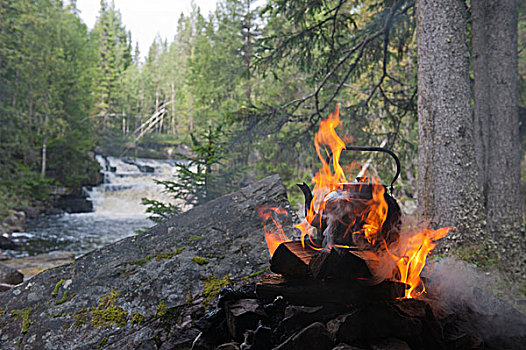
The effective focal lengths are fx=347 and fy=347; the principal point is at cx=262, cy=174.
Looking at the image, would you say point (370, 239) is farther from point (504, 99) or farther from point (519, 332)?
point (504, 99)

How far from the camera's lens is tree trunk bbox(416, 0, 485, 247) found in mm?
4809

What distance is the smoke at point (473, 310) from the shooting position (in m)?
2.14

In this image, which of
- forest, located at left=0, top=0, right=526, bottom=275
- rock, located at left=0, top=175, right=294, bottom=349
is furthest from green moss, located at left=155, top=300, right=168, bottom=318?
forest, located at left=0, top=0, right=526, bottom=275

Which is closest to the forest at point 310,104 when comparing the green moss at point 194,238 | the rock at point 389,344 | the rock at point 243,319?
the green moss at point 194,238

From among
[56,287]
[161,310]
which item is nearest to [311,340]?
[161,310]

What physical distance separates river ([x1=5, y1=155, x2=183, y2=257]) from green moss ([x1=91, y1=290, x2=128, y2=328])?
3.16 metres

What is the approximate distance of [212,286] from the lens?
2.72 meters

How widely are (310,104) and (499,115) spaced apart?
13.3 metres

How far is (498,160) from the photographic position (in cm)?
549

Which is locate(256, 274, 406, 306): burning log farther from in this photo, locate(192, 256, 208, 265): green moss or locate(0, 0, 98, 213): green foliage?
locate(0, 0, 98, 213): green foliage

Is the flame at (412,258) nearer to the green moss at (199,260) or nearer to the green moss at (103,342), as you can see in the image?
the green moss at (199,260)

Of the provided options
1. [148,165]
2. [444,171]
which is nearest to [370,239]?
[444,171]

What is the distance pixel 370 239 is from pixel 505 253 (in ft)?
14.4

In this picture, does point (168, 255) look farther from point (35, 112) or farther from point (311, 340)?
point (35, 112)
